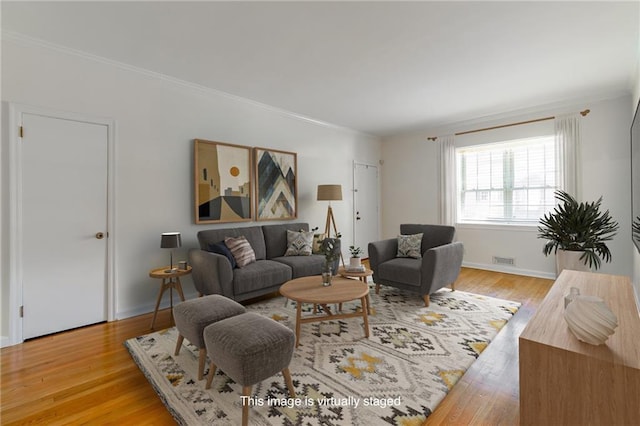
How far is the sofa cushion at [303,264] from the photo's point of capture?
147 inches

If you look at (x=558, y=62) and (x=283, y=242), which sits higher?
Result: (x=558, y=62)

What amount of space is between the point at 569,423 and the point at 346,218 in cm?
482

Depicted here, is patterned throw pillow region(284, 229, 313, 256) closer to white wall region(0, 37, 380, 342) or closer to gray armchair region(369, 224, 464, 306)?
gray armchair region(369, 224, 464, 306)

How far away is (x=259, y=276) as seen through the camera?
332 cm

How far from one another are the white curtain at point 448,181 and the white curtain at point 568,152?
5.16 feet

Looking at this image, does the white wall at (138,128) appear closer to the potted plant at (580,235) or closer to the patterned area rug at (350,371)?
the patterned area rug at (350,371)

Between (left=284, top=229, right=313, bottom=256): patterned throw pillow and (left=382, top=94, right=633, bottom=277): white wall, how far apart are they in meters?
2.97

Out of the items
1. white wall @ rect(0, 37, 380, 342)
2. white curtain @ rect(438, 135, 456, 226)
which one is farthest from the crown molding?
white curtain @ rect(438, 135, 456, 226)

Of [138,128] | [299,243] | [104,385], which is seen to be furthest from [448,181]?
[104,385]

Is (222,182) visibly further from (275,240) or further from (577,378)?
(577,378)

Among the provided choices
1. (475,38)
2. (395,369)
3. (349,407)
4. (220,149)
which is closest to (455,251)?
(395,369)

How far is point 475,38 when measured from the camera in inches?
106

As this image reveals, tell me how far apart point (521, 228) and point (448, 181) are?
147cm

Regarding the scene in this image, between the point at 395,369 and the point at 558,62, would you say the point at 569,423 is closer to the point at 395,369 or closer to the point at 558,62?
the point at 395,369
